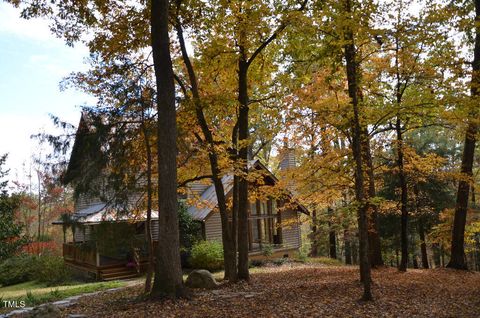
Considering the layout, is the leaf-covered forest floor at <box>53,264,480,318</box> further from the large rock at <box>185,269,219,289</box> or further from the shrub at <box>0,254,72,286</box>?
the shrub at <box>0,254,72,286</box>

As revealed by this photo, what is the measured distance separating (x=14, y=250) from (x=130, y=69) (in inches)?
494

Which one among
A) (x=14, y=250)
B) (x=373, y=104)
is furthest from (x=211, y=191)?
(x=373, y=104)

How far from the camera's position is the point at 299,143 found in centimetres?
1548

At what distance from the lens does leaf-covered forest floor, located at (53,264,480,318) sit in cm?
683

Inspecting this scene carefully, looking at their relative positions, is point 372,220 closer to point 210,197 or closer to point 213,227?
point 213,227

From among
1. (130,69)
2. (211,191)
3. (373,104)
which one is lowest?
(211,191)

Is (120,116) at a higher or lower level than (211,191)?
higher

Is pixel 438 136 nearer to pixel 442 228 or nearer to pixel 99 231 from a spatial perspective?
pixel 442 228

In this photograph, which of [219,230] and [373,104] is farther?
[219,230]

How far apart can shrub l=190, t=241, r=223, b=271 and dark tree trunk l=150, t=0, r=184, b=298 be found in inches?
350

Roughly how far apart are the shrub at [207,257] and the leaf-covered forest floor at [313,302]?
6.30m

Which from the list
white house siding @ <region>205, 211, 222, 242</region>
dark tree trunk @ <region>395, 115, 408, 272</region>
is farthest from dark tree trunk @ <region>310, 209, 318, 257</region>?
dark tree trunk @ <region>395, 115, 408, 272</region>

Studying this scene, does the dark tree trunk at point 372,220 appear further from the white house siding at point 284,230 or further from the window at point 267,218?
the window at point 267,218

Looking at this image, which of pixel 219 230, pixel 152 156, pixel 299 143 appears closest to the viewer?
pixel 152 156
